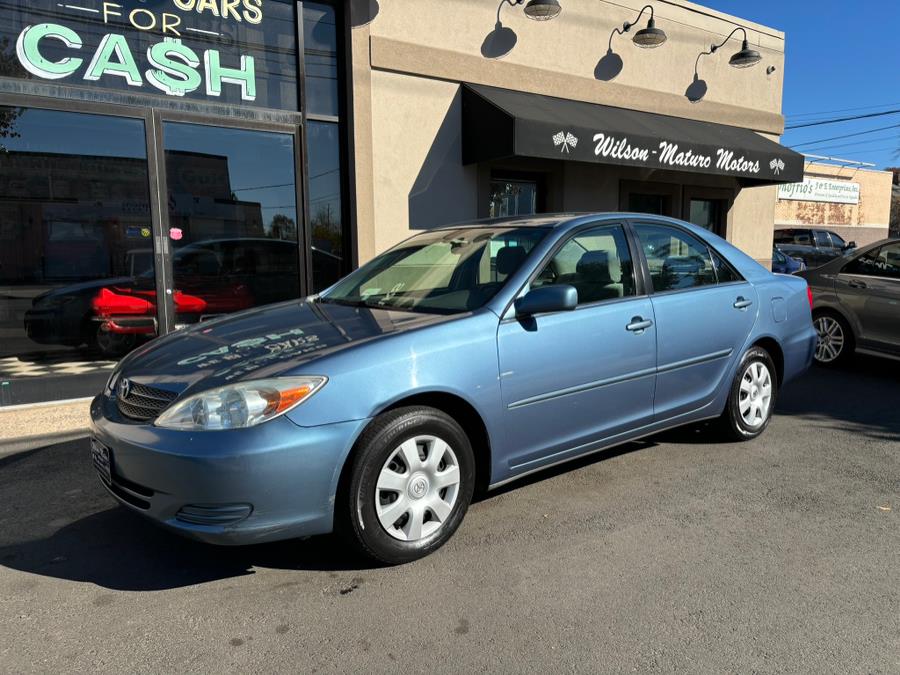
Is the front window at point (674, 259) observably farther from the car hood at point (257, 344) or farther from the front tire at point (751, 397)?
the car hood at point (257, 344)

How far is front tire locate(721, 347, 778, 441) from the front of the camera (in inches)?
178

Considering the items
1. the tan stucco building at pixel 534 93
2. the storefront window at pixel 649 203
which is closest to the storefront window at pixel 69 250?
the tan stucco building at pixel 534 93

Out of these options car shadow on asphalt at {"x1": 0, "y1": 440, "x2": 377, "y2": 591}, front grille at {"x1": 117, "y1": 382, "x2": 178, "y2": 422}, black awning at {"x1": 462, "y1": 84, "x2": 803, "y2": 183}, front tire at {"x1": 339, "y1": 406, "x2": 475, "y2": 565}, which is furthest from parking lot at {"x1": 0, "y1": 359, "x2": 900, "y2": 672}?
black awning at {"x1": 462, "y1": 84, "x2": 803, "y2": 183}

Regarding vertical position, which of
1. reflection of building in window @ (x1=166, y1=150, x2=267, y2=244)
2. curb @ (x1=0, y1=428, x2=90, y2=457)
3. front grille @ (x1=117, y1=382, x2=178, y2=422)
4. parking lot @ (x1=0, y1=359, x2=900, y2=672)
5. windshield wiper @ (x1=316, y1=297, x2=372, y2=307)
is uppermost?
reflection of building in window @ (x1=166, y1=150, x2=267, y2=244)

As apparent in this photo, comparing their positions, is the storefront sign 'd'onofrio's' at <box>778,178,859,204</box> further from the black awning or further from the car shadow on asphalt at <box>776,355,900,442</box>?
the car shadow on asphalt at <box>776,355,900,442</box>

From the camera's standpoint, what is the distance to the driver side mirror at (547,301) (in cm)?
325

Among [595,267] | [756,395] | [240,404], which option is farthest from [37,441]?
[756,395]

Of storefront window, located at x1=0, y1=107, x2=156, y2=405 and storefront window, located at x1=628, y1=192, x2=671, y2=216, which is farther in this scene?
storefront window, located at x1=628, y1=192, x2=671, y2=216

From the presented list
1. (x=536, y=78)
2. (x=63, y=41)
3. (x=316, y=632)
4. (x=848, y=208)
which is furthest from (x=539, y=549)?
(x=848, y=208)

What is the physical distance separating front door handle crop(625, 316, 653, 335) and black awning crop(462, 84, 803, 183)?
15.1 feet

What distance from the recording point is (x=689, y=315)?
412 centimetres

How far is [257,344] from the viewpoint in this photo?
3.12 metres

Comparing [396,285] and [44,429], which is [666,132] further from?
[44,429]

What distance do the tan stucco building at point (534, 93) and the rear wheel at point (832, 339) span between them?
10.8ft
